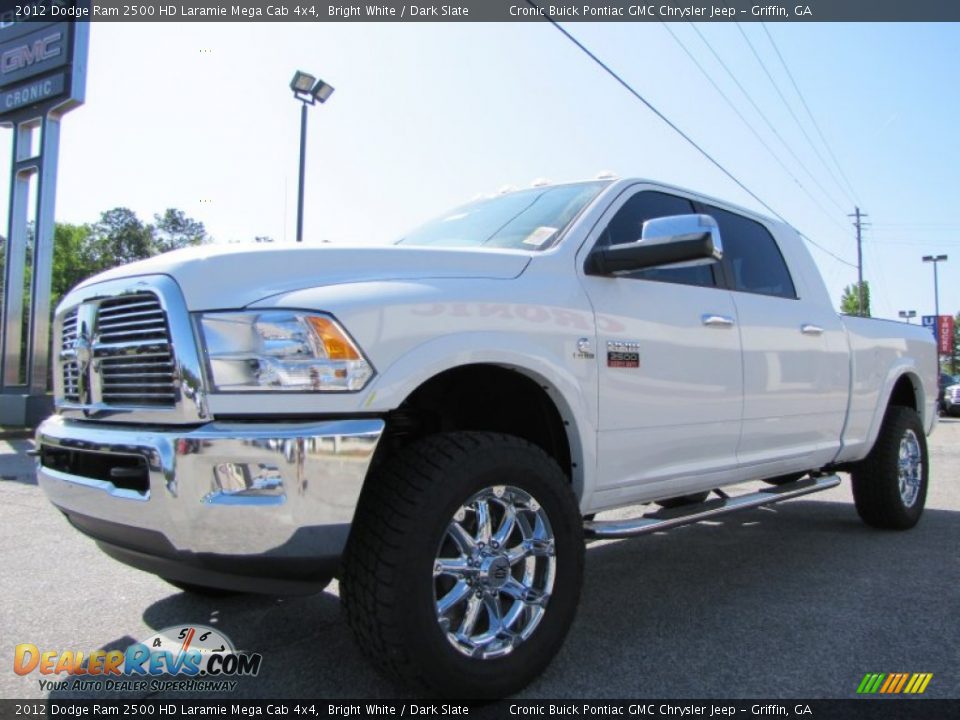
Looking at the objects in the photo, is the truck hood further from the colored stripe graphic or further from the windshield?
the colored stripe graphic

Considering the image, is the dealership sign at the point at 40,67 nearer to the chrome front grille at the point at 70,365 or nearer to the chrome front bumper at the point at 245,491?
the chrome front grille at the point at 70,365

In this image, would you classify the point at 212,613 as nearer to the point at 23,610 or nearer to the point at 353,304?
the point at 23,610

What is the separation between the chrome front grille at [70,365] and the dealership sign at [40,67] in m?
13.7

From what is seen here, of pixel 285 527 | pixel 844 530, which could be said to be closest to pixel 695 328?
pixel 285 527

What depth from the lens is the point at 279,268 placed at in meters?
2.33

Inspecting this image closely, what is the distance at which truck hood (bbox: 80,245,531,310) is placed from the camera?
2.25 m

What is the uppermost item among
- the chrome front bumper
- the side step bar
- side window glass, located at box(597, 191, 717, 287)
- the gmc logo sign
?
the gmc logo sign

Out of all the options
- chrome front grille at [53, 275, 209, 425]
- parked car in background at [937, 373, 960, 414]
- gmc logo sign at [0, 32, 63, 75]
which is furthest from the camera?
parked car in background at [937, 373, 960, 414]

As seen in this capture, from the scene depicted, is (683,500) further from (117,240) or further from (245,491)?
(117,240)

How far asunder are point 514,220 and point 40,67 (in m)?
14.8

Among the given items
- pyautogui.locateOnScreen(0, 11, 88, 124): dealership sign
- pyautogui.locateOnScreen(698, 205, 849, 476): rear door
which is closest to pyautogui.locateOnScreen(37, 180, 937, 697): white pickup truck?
pyautogui.locateOnScreen(698, 205, 849, 476): rear door

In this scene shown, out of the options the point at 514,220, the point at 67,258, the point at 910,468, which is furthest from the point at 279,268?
the point at 67,258

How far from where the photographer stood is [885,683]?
2650 mm

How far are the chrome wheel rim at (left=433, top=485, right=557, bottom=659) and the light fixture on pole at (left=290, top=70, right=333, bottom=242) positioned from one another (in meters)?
13.5
